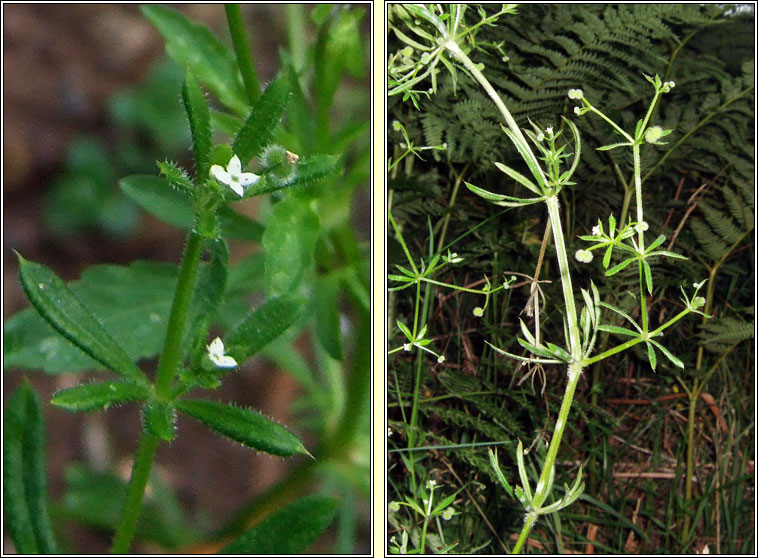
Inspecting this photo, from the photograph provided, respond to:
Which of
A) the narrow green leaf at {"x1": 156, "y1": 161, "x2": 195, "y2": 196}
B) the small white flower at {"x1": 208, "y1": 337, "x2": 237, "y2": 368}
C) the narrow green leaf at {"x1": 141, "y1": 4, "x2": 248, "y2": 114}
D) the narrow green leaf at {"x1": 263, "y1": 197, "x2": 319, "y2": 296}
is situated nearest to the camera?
the narrow green leaf at {"x1": 156, "y1": 161, "x2": 195, "y2": 196}

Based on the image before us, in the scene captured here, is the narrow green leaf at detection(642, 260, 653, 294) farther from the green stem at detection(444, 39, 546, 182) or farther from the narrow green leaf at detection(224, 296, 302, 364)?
the narrow green leaf at detection(224, 296, 302, 364)

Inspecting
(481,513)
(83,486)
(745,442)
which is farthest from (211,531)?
(745,442)

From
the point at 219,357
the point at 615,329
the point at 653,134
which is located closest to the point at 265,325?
the point at 219,357

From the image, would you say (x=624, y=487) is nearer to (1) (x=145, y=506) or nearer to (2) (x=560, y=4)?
(2) (x=560, y=4)

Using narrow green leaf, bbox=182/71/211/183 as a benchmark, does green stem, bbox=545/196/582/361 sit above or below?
below

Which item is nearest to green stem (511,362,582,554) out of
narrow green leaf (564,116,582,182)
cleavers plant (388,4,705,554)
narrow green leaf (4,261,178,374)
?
cleavers plant (388,4,705,554)

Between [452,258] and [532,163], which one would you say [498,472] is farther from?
[532,163]
